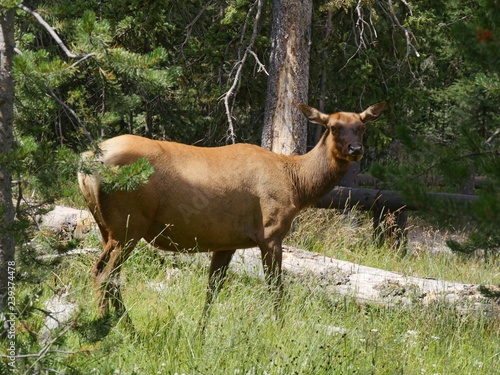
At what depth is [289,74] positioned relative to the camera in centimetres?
1064

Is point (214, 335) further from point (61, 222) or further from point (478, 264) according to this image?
point (478, 264)

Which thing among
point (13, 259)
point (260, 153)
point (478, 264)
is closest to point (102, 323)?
point (13, 259)

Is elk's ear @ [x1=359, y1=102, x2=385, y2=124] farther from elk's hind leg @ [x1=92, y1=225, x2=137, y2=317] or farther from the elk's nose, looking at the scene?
elk's hind leg @ [x1=92, y1=225, x2=137, y2=317]

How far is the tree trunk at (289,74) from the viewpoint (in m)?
10.6

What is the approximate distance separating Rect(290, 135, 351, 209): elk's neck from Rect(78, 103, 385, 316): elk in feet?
0.03

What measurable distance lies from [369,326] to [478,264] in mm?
4228

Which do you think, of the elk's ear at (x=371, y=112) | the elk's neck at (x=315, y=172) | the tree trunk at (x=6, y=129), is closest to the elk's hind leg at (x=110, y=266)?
the tree trunk at (x=6, y=129)

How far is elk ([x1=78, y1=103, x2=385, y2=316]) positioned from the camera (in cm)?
678

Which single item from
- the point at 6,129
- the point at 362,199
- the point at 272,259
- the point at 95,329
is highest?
the point at 6,129

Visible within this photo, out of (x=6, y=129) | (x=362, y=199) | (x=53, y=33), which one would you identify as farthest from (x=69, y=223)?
(x=53, y=33)

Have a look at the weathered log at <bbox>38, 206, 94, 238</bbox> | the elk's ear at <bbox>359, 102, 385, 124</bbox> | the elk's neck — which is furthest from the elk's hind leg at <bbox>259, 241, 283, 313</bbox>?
the weathered log at <bbox>38, 206, 94, 238</bbox>

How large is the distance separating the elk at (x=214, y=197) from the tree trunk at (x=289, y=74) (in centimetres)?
230

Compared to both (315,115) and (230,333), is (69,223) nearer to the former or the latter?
(315,115)

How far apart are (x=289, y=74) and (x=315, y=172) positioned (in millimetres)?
2846
